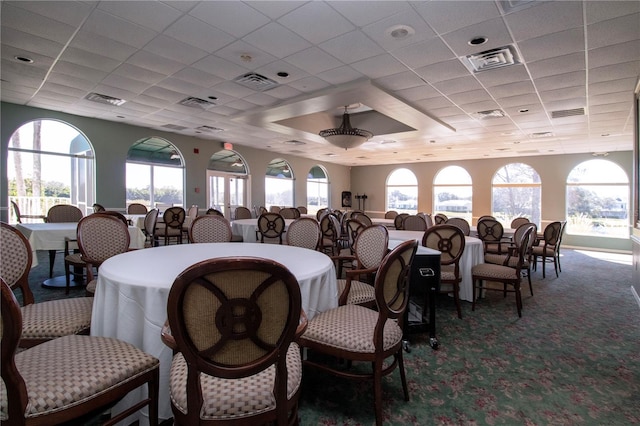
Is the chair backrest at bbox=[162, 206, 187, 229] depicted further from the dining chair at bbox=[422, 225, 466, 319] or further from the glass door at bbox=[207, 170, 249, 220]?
the dining chair at bbox=[422, 225, 466, 319]

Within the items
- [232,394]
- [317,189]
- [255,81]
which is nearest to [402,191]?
[317,189]

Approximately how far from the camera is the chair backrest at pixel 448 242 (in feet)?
10.7

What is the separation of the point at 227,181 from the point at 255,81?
5.74m

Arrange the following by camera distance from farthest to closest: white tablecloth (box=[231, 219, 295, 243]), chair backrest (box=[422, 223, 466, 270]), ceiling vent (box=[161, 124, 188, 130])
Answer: ceiling vent (box=[161, 124, 188, 130]) → white tablecloth (box=[231, 219, 295, 243]) → chair backrest (box=[422, 223, 466, 270])

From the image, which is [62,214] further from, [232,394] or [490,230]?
[490,230]

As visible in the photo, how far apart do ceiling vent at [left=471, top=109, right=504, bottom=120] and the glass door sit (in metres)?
6.91

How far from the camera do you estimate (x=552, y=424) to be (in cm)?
174

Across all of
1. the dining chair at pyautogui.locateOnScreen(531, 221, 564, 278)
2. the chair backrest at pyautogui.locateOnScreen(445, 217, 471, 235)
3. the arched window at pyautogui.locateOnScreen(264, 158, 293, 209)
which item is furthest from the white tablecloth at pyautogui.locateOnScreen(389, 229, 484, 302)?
the arched window at pyautogui.locateOnScreen(264, 158, 293, 209)

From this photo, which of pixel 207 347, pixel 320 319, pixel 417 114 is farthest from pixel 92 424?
pixel 417 114

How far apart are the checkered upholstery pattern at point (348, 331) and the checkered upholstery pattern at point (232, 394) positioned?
41 centimetres

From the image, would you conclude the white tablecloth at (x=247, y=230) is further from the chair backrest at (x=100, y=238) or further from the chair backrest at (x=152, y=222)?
the chair backrest at (x=100, y=238)

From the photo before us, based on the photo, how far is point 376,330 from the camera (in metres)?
1.62

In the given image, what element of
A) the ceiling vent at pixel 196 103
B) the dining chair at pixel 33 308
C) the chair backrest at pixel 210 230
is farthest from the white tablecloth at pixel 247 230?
the dining chair at pixel 33 308

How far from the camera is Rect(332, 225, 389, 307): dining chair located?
233 cm
